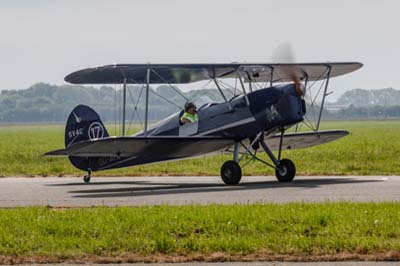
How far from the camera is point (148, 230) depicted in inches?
441

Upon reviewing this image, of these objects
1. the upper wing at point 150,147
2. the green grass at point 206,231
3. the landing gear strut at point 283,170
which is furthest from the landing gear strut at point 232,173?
the green grass at point 206,231

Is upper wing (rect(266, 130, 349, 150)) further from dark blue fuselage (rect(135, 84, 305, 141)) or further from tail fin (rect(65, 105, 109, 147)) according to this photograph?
tail fin (rect(65, 105, 109, 147))

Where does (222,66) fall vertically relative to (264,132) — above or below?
above

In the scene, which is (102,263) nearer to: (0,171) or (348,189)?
(348,189)

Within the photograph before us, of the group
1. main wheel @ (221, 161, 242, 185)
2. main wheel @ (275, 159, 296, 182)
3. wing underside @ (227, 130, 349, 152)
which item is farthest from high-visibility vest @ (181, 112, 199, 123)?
main wheel @ (275, 159, 296, 182)

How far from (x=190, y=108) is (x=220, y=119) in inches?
28.8

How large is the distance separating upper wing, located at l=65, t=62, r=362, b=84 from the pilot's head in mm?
735

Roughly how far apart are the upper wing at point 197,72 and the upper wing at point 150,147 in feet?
5.27

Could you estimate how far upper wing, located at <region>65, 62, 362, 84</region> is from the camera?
20.1 meters

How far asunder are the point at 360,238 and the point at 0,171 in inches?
697

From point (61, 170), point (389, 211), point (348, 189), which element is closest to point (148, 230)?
point (389, 211)

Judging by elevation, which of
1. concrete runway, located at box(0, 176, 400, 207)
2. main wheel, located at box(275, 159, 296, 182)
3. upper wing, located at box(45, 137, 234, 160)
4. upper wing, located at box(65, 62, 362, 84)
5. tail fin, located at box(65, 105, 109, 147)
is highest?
upper wing, located at box(65, 62, 362, 84)

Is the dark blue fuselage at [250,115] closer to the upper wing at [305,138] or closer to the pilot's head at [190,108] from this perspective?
the pilot's head at [190,108]

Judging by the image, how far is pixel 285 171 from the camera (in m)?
20.6
